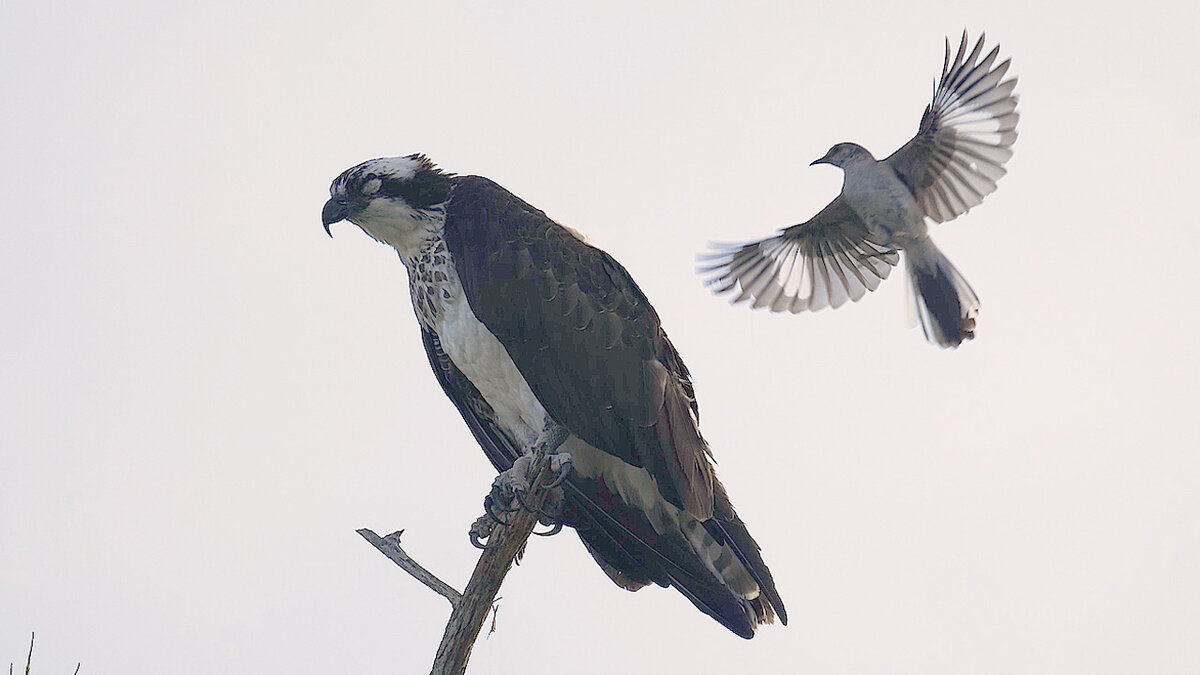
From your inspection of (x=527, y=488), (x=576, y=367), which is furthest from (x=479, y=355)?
(x=527, y=488)

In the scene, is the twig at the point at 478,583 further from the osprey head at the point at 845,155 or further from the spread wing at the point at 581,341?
the osprey head at the point at 845,155

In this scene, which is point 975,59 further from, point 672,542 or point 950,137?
point 672,542

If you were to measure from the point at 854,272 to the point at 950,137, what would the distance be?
3.53 feet

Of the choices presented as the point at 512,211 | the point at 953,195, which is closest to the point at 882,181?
the point at 953,195

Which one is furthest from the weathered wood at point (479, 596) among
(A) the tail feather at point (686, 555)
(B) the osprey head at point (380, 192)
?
(B) the osprey head at point (380, 192)

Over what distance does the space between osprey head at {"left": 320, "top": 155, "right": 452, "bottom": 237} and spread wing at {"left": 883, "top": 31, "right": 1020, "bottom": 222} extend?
2590 mm

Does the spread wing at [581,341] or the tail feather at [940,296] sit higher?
the tail feather at [940,296]

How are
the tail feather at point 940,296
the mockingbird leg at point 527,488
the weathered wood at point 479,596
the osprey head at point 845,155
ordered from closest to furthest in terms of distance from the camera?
the weathered wood at point 479,596 → the mockingbird leg at point 527,488 → the tail feather at point 940,296 → the osprey head at point 845,155

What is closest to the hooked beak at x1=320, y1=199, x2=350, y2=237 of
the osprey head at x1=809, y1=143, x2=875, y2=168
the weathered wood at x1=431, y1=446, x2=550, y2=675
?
the weathered wood at x1=431, y1=446, x2=550, y2=675

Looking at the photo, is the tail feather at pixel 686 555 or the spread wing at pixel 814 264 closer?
the tail feather at pixel 686 555

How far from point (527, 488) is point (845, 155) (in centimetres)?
307

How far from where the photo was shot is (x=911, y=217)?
23.2ft

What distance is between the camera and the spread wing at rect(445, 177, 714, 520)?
5.73m

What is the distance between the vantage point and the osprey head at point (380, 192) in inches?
245
